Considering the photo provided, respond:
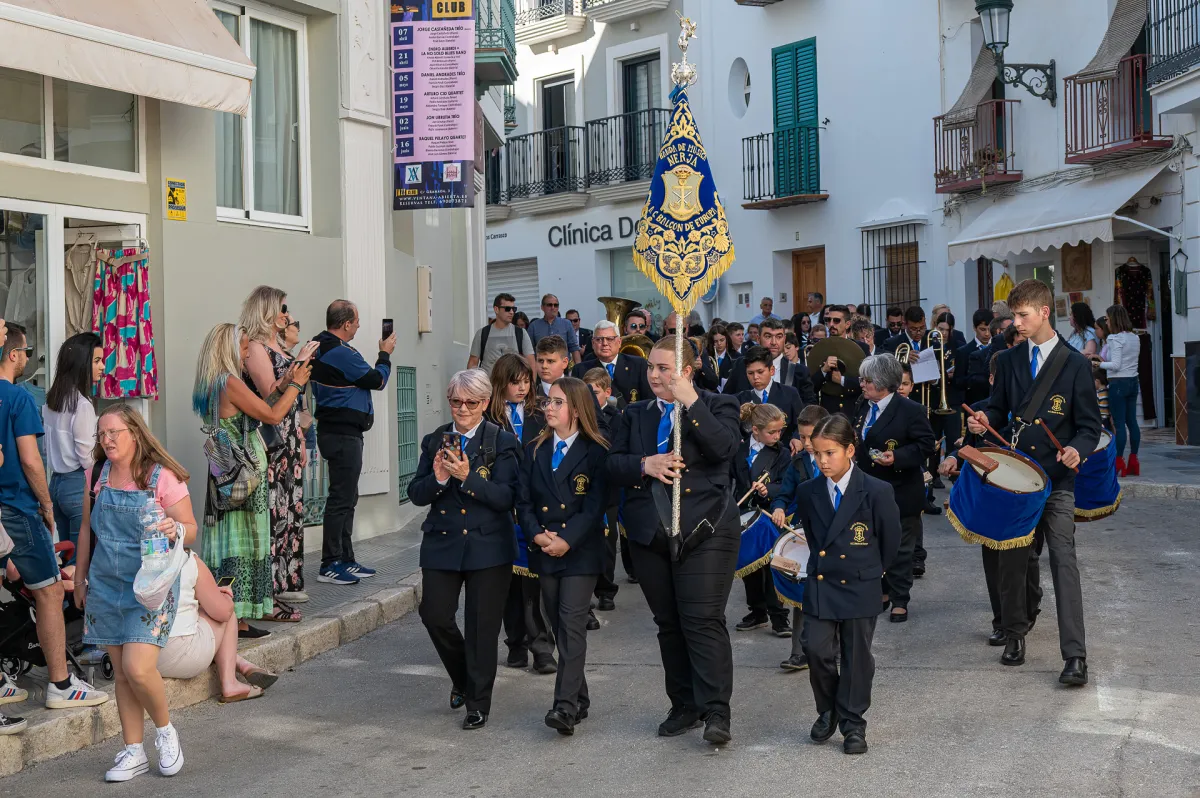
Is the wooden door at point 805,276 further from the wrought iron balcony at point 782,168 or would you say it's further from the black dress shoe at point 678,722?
the black dress shoe at point 678,722

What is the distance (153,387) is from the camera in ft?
33.6

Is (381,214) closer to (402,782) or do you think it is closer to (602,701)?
(602,701)

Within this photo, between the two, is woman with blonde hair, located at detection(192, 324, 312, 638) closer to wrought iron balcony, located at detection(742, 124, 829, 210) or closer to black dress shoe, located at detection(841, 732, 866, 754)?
black dress shoe, located at detection(841, 732, 866, 754)

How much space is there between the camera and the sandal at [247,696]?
7908 millimetres

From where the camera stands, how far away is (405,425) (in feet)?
47.7

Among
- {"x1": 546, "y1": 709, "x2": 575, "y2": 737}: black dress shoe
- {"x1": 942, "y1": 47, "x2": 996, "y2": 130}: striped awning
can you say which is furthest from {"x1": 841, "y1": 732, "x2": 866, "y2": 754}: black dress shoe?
{"x1": 942, "y1": 47, "x2": 996, "y2": 130}: striped awning

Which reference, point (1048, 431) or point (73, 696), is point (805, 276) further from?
point (73, 696)

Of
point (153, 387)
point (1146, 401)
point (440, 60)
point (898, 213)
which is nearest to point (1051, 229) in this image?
point (1146, 401)

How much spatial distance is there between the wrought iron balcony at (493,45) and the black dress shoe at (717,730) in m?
12.7

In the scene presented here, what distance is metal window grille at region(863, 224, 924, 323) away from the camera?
78.1 feet

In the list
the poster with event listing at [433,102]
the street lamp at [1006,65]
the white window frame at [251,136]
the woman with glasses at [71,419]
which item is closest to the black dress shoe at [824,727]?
the woman with glasses at [71,419]

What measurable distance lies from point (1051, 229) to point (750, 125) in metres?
8.53

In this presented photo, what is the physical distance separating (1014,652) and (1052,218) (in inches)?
511

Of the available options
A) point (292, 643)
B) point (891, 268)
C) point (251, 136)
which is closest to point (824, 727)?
point (292, 643)
